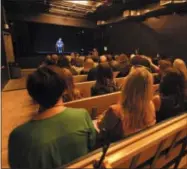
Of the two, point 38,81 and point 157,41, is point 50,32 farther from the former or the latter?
point 38,81

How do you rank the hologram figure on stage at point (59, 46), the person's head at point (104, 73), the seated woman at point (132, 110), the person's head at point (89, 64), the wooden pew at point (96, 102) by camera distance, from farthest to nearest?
the hologram figure on stage at point (59, 46) < the person's head at point (89, 64) < the person's head at point (104, 73) < the wooden pew at point (96, 102) < the seated woman at point (132, 110)

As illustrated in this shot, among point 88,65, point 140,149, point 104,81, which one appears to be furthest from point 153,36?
point 140,149

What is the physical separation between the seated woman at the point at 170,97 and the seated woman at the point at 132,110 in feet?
1.44

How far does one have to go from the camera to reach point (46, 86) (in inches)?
39.4

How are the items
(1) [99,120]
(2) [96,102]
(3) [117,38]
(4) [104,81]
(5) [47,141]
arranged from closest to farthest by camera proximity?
(5) [47,141] < (1) [99,120] < (2) [96,102] < (4) [104,81] < (3) [117,38]

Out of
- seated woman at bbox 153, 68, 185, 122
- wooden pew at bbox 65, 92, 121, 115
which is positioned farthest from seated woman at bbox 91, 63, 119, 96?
seated woman at bbox 153, 68, 185, 122

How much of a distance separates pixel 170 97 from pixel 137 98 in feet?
2.17

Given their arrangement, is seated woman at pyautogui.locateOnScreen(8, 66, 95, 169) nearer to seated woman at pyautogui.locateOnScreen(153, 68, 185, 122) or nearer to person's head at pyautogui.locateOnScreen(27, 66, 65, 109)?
person's head at pyautogui.locateOnScreen(27, 66, 65, 109)

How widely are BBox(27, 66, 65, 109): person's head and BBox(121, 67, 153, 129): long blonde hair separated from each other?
2.17 feet

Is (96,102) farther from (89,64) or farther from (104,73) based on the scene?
(89,64)

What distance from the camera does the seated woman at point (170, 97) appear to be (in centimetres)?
195

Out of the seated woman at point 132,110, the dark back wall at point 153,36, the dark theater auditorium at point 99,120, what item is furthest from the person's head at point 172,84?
the dark back wall at point 153,36

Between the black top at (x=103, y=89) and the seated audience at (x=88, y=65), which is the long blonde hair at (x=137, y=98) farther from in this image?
the seated audience at (x=88, y=65)

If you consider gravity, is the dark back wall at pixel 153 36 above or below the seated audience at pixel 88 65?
above
